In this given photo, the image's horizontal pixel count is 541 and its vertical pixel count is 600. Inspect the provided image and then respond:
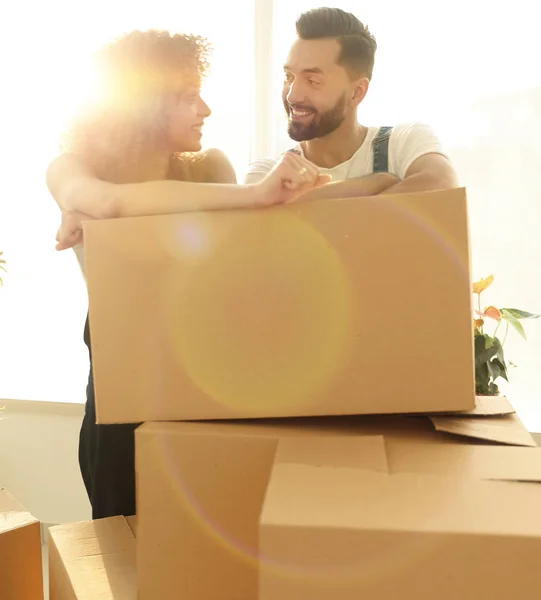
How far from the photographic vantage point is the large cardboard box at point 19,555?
1252mm

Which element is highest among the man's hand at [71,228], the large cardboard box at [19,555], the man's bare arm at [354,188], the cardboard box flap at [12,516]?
the man's bare arm at [354,188]

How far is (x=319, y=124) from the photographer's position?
1.49m

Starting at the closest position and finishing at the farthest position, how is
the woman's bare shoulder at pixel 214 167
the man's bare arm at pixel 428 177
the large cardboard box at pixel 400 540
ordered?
the large cardboard box at pixel 400 540 < the man's bare arm at pixel 428 177 < the woman's bare shoulder at pixel 214 167

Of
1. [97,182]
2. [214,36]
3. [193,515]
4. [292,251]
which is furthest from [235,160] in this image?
[193,515]

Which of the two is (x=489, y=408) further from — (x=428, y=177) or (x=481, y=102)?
(x=481, y=102)

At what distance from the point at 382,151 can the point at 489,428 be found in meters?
0.72

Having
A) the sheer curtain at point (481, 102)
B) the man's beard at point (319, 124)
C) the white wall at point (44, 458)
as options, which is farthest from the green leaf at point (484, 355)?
the white wall at point (44, 458)

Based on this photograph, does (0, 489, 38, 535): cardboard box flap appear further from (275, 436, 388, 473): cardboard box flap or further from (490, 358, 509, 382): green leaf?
(490, 358, 509, 382): green leaf

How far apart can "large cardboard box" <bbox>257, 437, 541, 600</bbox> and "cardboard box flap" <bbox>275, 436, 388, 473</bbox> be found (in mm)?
46

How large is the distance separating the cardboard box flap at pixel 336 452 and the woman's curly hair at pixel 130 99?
57cm

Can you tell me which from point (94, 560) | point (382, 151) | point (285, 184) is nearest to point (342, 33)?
point (382, 151)

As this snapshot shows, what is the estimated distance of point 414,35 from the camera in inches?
70.2

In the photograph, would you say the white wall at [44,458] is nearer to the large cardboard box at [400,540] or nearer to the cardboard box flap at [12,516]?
the cardboard box flap at [12,516]

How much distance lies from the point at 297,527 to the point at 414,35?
1512 millimetres
